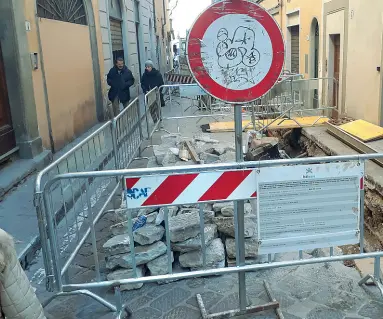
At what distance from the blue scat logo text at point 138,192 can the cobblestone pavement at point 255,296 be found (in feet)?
3.28

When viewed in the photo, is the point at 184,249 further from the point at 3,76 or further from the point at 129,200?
the point at 3,76

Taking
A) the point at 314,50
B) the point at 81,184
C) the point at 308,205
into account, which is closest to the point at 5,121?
the point at 81,184

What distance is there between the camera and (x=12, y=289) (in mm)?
2230

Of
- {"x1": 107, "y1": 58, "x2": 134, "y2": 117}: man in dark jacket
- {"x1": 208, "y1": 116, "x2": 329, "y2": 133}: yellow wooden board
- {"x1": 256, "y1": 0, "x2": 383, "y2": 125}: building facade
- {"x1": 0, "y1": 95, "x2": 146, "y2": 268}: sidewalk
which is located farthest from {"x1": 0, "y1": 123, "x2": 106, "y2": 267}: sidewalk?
{"x1": 256, "y1": 0, "x2": 383, "y2": 125}: building facade

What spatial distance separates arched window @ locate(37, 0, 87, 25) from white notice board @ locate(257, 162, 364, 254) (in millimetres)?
6227

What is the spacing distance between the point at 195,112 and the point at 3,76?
7.24m

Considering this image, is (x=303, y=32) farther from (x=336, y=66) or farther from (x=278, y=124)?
(x=278, y=124)

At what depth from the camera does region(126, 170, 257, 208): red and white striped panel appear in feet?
9.93

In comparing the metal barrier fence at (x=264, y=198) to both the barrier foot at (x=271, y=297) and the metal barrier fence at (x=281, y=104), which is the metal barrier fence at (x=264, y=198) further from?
the metal barrier fence at (x=281, y=104)

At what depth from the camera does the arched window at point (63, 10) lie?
26.4ft

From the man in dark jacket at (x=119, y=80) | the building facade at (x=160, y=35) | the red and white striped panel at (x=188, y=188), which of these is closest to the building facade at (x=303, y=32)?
the man in dark jacket at (x=119, y=80)

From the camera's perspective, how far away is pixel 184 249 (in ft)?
12.7

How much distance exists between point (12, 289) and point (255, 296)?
78.4 inches

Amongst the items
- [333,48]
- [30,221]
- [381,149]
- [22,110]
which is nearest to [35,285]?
[30,221]
